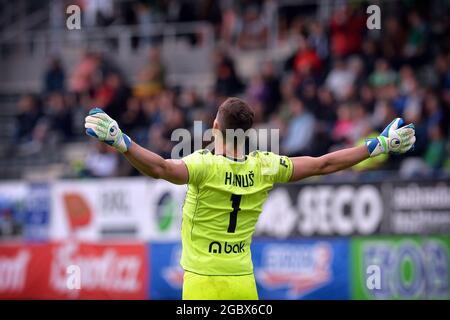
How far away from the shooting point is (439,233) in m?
13.5

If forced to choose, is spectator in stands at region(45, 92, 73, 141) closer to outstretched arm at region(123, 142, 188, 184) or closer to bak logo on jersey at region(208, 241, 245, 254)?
bak logo on jersey at region(208, 241, 245, 254)

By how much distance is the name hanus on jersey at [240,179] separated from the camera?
7.23 m

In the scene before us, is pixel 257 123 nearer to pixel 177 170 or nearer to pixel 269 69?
pixel 269 69

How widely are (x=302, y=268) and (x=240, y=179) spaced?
24.1 feet

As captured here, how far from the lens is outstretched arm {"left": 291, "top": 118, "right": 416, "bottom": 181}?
7527 millimetres

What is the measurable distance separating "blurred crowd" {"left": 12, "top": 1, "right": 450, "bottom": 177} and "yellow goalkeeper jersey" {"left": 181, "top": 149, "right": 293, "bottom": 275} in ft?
26.4

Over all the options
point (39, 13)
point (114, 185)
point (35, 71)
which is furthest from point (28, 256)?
point (39, 13)

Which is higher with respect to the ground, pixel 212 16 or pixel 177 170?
pixel 212 16

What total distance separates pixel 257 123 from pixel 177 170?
11747 millimetres

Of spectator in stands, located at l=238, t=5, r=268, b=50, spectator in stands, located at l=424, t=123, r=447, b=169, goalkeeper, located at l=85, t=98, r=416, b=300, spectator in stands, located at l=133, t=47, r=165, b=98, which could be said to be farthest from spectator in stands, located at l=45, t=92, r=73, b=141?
goalkeeper, located at l=85, t=98, r=416, b=300

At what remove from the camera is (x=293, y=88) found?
18.7m

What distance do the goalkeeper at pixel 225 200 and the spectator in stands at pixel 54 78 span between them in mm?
15534

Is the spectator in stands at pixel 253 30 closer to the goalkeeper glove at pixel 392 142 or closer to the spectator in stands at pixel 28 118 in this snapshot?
the spectator in stands at pixel 28 118

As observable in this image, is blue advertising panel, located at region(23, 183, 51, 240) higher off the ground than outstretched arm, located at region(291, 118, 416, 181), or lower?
lower
